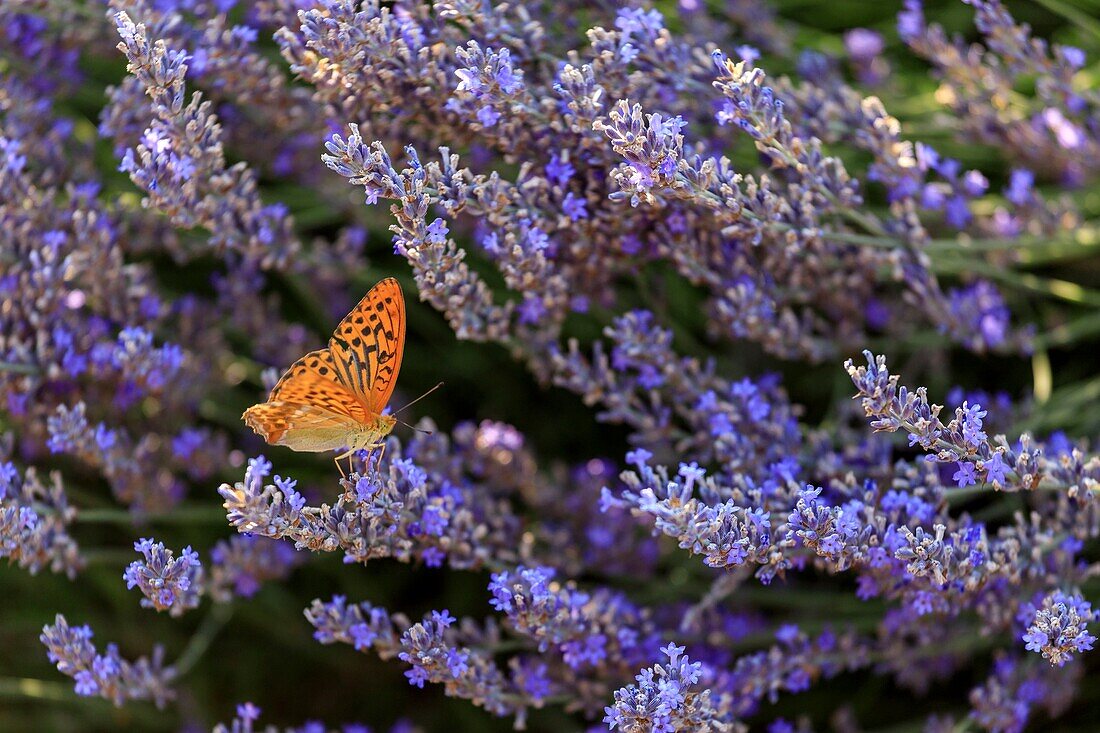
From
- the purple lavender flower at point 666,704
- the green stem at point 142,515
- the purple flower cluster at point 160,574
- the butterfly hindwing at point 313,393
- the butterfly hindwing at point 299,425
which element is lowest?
the green stem at point 142,515

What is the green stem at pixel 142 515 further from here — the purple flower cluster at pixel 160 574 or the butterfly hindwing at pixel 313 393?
the butterfly hindwing at pixel 313 393

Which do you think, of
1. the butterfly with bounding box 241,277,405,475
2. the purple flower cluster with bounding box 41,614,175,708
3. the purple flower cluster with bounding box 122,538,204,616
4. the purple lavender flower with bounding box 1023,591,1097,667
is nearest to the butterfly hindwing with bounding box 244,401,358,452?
the butterfly with bounding box 241,277,405,475

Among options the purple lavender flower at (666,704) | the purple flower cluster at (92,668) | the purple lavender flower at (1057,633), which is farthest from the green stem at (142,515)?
the purple lavender flower at (1057,633)

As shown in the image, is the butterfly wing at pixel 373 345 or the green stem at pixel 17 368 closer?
the butterfly wing at pixel 373 345

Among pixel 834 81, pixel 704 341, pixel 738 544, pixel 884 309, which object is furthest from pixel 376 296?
pixel 704 341

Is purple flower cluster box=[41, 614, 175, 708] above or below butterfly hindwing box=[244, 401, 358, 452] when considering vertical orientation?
below

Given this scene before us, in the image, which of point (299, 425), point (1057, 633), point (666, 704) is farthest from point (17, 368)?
point (1057, 633)

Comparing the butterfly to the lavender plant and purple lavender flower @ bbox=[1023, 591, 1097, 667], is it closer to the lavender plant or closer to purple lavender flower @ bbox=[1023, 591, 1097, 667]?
the lavender plant

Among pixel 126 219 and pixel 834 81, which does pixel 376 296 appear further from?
pixel 834 81
